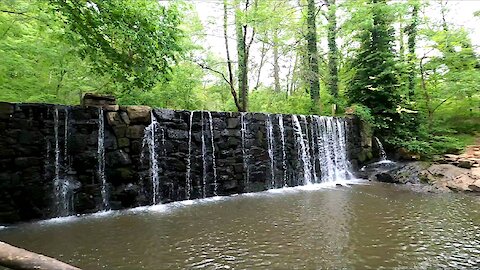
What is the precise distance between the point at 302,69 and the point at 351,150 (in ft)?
13.3

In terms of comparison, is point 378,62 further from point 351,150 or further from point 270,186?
point 270,186

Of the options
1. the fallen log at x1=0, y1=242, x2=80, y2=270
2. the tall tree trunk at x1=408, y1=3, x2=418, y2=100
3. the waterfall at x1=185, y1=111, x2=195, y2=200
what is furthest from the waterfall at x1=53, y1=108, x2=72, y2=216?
the tall tree trunk at x1=408, y1=3, x2=418, y2=100

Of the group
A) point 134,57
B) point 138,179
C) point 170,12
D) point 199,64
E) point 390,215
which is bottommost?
point 390,215

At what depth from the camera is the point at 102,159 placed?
5.85 meters

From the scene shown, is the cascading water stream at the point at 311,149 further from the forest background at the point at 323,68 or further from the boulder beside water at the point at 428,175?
the forest background at the point at 323,68

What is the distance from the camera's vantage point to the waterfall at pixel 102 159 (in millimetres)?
5781

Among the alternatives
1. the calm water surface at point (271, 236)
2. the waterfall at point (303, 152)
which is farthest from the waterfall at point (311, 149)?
the calm water surface at point (271, 236)

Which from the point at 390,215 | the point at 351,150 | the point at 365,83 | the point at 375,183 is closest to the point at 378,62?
the point at 365,83

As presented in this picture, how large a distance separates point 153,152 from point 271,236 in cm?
341

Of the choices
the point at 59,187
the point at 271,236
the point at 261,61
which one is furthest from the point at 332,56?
the point at 59,187

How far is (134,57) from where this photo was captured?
15.8ft

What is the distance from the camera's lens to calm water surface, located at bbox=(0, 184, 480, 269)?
10.7 ft

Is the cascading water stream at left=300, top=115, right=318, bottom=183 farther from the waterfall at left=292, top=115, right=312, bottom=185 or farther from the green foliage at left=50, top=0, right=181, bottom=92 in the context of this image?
the green foliage at left=50, top=0, right=181, bottom=92

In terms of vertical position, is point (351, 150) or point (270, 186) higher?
point (351, 150)
